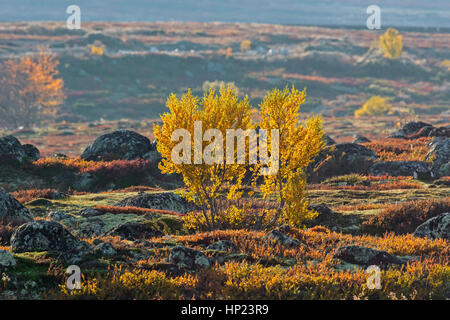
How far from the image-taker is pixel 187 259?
1198cm

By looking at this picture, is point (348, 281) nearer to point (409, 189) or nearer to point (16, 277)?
point (16, 277)

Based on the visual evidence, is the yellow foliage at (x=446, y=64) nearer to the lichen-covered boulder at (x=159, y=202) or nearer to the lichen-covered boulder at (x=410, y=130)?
the lichen-covered boulder at (x=410, y=130)

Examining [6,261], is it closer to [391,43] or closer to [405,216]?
[405,216]

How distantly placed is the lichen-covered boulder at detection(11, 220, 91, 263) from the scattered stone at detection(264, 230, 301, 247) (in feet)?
16.0

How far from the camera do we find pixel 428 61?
154 meters

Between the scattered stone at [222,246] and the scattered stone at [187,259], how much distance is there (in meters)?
1.24

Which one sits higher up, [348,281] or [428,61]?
[428,61]

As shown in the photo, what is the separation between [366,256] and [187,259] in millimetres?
4541

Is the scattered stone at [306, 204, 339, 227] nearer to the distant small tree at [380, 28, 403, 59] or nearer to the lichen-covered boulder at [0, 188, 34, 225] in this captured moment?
the lichen-covered boulder at [0, 188, 34, 225]

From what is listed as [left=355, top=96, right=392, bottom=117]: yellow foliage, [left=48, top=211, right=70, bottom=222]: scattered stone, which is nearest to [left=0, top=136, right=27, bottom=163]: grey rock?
[left=48, top=211, right=70, bottom=222]: scattered stone

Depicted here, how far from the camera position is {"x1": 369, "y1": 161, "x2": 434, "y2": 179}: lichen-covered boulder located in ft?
97.7

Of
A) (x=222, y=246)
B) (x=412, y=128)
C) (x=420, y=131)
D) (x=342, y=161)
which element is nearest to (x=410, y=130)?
(x=412, y=128)
